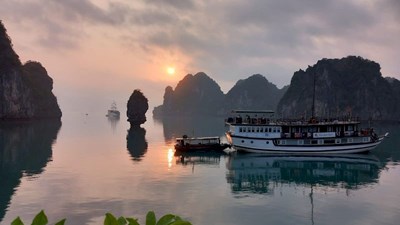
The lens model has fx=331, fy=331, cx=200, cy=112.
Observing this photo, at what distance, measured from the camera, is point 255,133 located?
199 feet

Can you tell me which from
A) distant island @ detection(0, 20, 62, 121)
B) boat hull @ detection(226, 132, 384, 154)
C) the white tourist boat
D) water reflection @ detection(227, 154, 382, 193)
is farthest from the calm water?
distant island @ detection(0, 20, 62, 121)

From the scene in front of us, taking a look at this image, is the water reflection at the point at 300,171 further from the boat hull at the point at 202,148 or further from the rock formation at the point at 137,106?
the rock formation at the point at 137,106

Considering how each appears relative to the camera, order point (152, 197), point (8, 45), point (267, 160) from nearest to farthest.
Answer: point (152, 197) < point (267, 160) < point (8, 45)

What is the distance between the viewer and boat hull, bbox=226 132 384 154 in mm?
59500

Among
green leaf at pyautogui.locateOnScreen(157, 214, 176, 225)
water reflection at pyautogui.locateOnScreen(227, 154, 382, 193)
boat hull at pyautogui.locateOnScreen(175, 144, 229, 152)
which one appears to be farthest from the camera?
boat hull at pyautogui.locateOnScreen(175, 144, 229, 152)

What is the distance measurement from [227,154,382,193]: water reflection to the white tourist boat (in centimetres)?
198

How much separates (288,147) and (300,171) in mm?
12778

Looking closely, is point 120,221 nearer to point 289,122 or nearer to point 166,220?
point 166,220

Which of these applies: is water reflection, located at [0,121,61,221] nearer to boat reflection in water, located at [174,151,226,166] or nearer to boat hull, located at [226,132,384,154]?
boat reflection in water, located at [174,151,226,166]

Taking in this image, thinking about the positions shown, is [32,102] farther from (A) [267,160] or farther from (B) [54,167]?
(A) [267,160]

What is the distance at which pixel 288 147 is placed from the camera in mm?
59594

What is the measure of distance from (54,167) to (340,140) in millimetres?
48036

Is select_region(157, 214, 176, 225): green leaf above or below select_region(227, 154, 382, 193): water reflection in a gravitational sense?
above

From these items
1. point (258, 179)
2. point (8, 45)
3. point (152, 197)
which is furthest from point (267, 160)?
point (8, 45)
